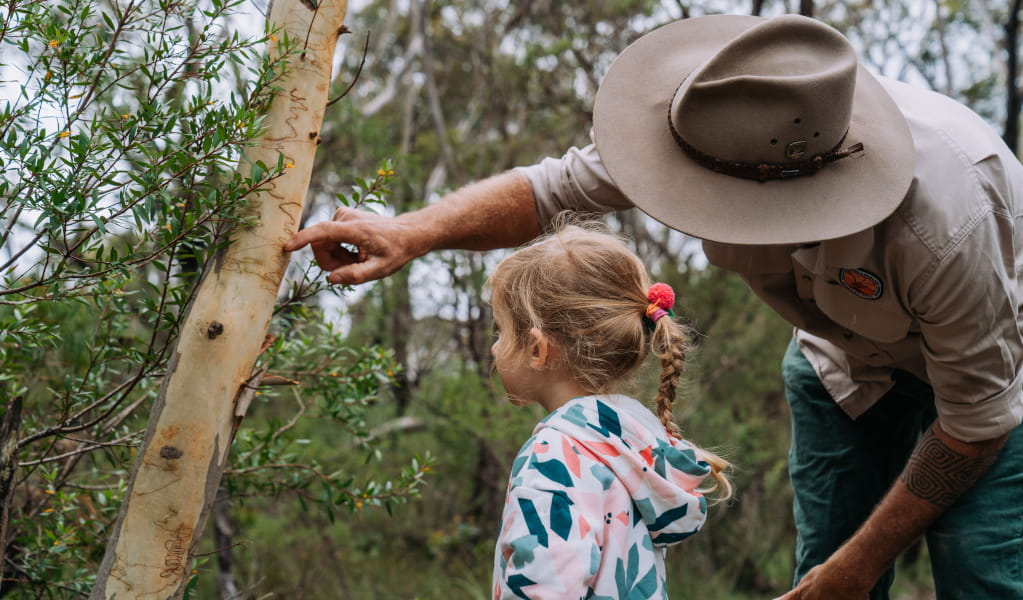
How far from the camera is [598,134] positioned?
2.08m

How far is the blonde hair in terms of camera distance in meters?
1.99

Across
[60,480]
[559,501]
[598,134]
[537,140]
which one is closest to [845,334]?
[598,134]

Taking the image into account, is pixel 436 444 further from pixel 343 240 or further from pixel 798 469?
pixel 343 240

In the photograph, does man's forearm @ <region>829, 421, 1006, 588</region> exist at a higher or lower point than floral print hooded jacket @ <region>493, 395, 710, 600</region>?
lower

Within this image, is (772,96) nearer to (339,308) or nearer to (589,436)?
(589,436)

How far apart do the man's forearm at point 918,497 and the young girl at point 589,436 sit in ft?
1.89

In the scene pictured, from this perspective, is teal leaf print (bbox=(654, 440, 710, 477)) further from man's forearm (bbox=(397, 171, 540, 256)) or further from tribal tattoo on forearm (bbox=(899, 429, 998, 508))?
man's forearm (bbox=(397, 171, 540, 256))

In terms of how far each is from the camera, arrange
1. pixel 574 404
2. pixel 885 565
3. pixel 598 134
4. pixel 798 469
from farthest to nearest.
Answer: pixel 798 469
pixel 885 565
pixel 598 134
pixel 574 404

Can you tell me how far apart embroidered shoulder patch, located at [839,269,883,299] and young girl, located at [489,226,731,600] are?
1.41ft

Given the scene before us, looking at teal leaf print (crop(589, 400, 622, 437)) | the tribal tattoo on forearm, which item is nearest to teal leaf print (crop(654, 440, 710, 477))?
teal leaf print (crop(589, 400, 622, 437))

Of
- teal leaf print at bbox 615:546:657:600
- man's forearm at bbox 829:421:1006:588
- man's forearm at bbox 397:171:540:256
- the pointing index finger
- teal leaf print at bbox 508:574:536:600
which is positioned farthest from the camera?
man's forearm at bbox 397:171:540:256

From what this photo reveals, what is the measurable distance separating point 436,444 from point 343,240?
14.7 ft

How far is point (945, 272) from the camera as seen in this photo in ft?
6.51

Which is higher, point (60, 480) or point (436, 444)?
point (60, 480)
